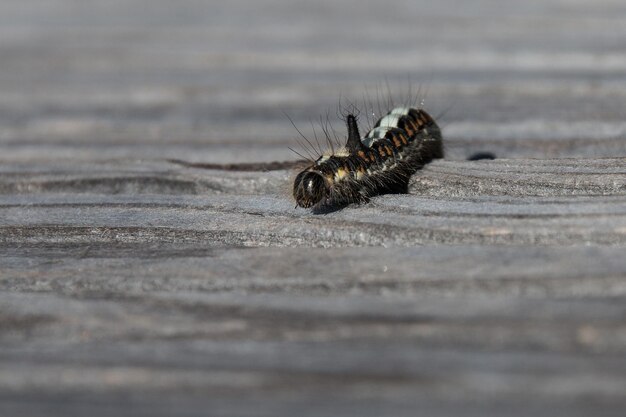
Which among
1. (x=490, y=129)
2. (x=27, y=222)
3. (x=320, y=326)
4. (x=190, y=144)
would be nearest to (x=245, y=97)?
(x=190, y=144)

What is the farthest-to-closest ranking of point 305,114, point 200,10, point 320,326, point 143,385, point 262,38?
point 200,10 → point 262,38 → point 305,114 → point 320,326 → point 143,385

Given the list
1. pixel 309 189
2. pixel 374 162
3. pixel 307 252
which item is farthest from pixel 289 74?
pixel 307 252

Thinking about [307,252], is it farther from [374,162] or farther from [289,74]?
[289,74]

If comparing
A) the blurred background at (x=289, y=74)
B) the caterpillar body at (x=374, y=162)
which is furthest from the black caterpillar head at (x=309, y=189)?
the blurred background at (x=289, y=74)

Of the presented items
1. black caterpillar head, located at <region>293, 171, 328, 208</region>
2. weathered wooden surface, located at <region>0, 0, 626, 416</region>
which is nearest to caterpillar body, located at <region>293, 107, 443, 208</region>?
black caterpillar head, located at <region>293, 171, 328, 208</region>

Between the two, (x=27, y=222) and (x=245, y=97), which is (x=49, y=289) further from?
(x=245, y=97)

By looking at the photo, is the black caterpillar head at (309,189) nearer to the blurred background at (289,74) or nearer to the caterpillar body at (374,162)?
the caterpillar body at (374,162)
